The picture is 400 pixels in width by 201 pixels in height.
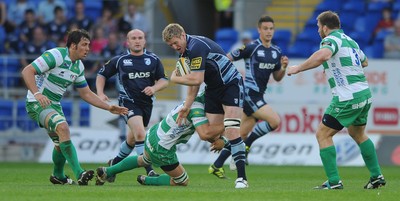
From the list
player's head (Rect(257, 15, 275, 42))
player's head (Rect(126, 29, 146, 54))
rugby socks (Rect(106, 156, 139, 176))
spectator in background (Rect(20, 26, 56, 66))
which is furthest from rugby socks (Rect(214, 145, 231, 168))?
spectator in background (Rect(20, 26, 56, 66))

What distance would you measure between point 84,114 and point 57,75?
9804 mm

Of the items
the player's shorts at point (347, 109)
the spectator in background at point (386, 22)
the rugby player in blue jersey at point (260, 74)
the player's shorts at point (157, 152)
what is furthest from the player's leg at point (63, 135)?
the spectator in background at point (386, 22)

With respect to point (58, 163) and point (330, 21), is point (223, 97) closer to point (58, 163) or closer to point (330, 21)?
point (330, 21)

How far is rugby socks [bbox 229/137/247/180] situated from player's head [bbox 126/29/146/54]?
3.28m

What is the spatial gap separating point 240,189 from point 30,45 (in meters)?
12.8

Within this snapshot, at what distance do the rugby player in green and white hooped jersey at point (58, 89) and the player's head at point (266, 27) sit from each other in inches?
172

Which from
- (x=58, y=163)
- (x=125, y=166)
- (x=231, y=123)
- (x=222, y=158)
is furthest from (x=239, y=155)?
(x=222, y=158)

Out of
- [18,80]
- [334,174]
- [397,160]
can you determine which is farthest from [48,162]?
[334,174]

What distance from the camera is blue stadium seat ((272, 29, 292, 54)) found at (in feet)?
89.7

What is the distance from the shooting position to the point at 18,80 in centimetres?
2531

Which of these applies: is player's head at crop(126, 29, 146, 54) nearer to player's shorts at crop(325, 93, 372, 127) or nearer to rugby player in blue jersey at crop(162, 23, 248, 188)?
rugby player in blue jersey at crop(162, 23, 248, 188)

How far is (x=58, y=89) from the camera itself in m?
14.9

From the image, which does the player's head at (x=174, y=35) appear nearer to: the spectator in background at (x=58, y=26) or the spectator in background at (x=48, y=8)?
the spectator in background at (x=58, y=26)

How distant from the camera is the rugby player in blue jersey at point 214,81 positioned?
45.3 feet
